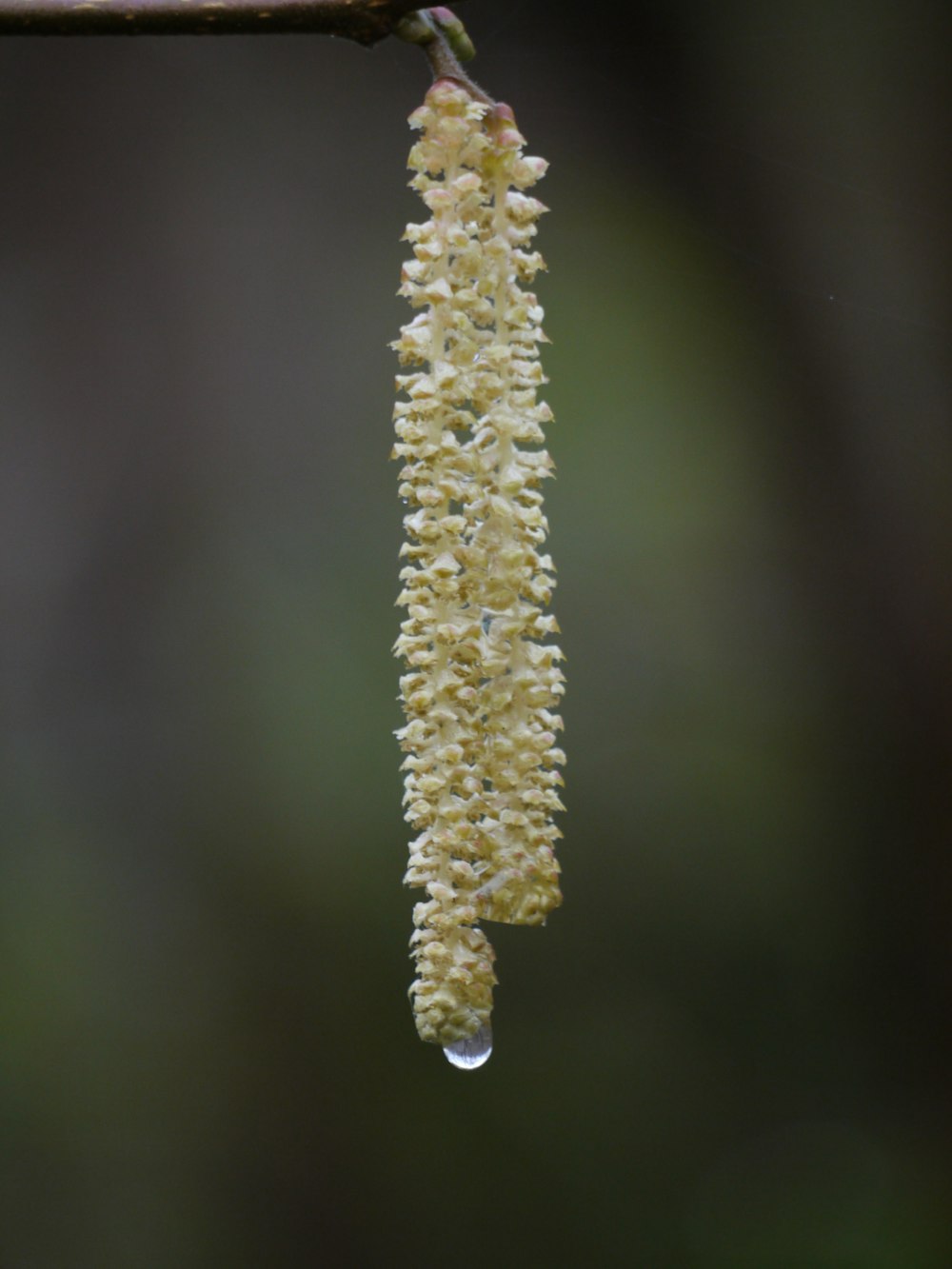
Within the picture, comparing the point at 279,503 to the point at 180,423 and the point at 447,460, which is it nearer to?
the point at 180,423

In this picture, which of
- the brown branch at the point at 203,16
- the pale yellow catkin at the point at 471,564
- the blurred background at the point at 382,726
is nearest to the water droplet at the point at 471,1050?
the pale yellow catkin at the point at 471,564

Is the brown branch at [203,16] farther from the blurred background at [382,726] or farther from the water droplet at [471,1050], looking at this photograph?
the blurred background at [382,726]

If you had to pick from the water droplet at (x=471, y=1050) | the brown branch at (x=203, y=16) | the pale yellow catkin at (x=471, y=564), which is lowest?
the water droplet at (x=471, y=1050)

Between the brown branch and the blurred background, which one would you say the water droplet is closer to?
the brown branch

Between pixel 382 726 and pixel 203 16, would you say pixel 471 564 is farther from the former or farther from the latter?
pixel 382 726

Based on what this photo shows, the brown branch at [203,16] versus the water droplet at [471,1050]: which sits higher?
the brown branch at [203,16]

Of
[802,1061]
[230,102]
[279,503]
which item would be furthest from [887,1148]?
[230,102]

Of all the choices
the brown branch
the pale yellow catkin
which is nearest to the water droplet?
the pale yellow catkin
